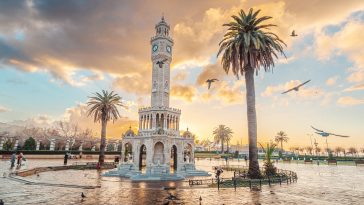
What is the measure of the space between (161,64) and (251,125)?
76.2 ft

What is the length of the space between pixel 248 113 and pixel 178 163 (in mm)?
17346

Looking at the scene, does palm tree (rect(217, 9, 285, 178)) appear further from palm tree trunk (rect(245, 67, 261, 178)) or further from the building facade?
the building facade

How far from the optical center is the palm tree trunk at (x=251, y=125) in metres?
26.0

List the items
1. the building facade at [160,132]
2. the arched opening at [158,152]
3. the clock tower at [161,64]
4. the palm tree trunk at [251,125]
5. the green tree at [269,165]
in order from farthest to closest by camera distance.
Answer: the clock tower at [161,64], the arched opening at [158,152], the building facade at [160,132], the green tree at [269,165], the palm tree trunk at [251,125]

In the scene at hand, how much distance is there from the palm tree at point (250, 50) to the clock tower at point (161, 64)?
17696mm

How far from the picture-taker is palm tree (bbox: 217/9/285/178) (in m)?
27.7

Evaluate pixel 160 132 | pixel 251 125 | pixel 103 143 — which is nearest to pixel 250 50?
pixel 251 125

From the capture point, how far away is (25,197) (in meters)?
15.4

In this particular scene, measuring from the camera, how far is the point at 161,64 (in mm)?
44875

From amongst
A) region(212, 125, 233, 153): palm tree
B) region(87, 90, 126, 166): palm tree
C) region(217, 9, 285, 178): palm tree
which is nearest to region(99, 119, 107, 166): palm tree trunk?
region(87, 90, 126, 166): palm tree

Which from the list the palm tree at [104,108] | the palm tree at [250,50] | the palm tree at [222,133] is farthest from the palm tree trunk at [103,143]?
the palm tree at [222,133]

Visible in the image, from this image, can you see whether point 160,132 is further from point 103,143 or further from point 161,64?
point 103,143

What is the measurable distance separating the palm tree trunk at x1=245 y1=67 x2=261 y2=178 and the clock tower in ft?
64.9

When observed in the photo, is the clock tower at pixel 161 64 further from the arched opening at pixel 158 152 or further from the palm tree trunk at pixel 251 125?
the palm tree trunk at pixel 251 125
